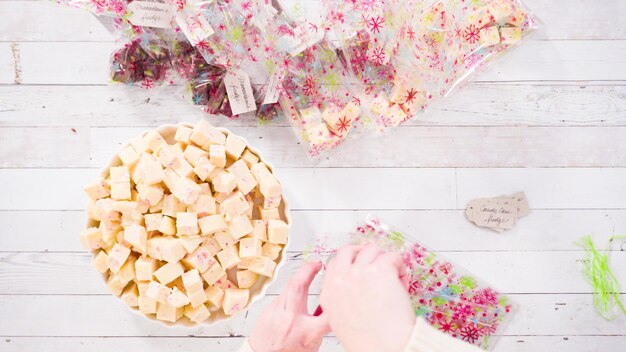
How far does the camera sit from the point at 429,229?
5.02 ft

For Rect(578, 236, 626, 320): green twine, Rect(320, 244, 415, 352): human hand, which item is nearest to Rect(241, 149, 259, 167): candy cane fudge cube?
Rect(320, 244, 415, 352): human hand

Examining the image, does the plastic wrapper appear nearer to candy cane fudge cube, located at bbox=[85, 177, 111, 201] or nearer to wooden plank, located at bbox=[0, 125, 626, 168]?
wooden plank, located at bbox=[0, 125, 626, 168]

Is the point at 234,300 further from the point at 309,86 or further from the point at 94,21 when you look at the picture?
the point at 94,21

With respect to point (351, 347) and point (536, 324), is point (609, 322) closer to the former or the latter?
point (536, 324)

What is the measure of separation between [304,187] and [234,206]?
0.85ft

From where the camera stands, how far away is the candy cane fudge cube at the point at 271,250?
136 cm

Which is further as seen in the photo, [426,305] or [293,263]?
[293,263]

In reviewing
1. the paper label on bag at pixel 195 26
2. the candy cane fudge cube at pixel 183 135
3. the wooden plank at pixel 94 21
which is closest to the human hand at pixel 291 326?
the candy cane fudge cube at pixel 183 135

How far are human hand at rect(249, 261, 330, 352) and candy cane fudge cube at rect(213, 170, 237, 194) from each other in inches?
10.7

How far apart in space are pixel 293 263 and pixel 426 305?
37cm

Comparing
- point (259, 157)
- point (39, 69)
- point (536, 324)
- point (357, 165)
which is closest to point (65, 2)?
point (39, 69)

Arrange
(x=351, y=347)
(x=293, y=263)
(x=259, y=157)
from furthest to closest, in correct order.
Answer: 1. (x=293, y=263)
2. (x=259, y=157)
3. (x=351, y=347)

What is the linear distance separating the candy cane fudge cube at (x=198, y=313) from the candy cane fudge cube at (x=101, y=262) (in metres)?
0.22

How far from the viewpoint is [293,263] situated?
1.50 meters
